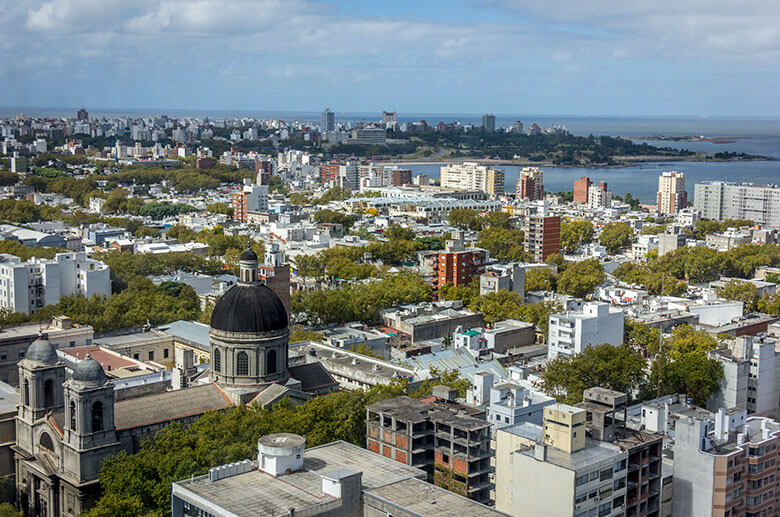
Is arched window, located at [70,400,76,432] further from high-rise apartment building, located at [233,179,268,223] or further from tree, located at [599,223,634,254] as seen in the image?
high-rise apartment building, located at [233,179,268,223]

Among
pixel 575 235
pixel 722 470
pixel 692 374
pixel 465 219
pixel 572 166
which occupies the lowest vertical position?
pixel 692 374

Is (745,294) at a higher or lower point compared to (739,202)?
lower

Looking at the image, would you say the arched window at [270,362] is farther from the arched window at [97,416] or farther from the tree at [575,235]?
the tree at [575,235]

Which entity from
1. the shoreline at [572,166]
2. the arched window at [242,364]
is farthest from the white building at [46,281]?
the shoreline at [572,166]

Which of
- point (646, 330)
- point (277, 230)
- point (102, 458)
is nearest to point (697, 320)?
point (646, 330)

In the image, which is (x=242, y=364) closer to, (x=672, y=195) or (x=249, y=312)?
(x=249, y=312)

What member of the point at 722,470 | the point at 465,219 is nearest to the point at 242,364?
the point at 722,470

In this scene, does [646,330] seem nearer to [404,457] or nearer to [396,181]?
[404,457]
